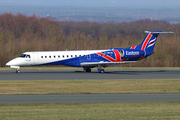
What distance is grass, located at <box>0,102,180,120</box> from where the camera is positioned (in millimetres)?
13859

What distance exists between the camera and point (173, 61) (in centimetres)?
6291

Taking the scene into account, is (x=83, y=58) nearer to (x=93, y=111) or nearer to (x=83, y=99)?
(x=83, y=99)

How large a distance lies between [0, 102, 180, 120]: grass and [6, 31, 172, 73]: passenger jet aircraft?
24631mm

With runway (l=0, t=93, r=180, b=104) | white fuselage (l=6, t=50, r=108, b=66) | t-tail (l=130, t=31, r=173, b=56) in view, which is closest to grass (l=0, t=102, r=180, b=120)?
runway (l=0, t=93, r=180, b=104)

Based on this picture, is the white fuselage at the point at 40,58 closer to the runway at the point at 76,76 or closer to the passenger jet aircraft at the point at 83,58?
the passenger jet aircraft at the point at 83,58

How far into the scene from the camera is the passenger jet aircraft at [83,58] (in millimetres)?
41438

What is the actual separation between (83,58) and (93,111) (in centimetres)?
2776

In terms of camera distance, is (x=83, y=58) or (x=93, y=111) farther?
(x=83, y=58)

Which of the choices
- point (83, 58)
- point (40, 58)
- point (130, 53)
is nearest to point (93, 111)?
point (40, 58)

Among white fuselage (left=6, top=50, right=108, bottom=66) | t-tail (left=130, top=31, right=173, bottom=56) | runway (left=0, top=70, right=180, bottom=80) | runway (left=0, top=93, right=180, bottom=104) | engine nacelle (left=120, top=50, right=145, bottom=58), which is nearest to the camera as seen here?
runway (left=0, top=93, right=180, bottom=104)

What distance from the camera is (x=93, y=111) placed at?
15266mm

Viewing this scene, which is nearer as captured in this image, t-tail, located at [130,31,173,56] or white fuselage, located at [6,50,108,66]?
white fuselage, located at [6,50,108,66]

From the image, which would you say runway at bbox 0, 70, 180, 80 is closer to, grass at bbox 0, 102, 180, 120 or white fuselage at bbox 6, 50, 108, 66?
white fuselage at bbox 6, 50, 108, 66

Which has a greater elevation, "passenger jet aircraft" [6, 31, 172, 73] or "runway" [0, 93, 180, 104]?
"passenger jet aircraft" [6, 31, 172, 73]
